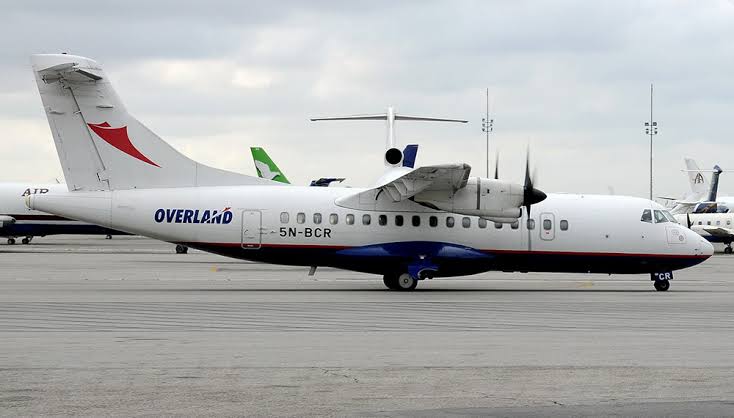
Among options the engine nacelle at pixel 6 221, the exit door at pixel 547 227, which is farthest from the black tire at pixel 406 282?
the engine nacelle at pixel 6 221

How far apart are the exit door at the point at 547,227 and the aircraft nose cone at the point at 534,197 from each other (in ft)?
5.62

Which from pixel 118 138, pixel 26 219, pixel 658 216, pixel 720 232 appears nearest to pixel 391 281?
pixel 658 216

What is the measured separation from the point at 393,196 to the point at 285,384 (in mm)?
17782

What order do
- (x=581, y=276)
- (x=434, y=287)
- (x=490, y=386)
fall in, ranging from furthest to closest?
(x=581, y=276) → (x=434, y=287) → (x=490, y=386)

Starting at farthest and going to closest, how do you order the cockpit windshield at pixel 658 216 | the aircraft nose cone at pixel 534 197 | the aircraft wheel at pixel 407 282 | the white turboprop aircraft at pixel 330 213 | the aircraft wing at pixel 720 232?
the aircraft wing at pixel 720 232 < the cockpit windshield at pixel 658 216 < the aircraft wheel at pixel 407 282 < the aircraft nose cone at pixel 534 197 < the white turboprop aircraft at pixel 330 213

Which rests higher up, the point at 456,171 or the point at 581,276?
the point at 456,171

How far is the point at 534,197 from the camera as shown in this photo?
93.5 ft

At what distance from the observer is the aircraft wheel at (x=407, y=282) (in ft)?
95.7

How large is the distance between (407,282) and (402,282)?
0.17 m

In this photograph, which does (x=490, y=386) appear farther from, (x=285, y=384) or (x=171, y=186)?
(x=171, y=186)

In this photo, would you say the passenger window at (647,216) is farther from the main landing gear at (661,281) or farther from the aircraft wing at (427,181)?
the aircraft wing at (427,181)

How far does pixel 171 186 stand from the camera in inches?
1131

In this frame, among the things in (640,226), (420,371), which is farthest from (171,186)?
(420,371)

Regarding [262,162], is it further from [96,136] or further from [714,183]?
[714,183]
